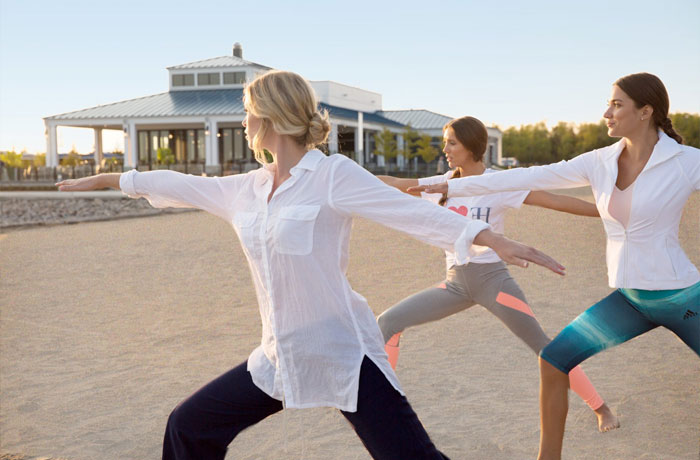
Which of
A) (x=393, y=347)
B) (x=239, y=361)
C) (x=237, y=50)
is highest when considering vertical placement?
(x=237, y=50)

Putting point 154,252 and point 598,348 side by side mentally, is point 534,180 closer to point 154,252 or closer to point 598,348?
point 598,348

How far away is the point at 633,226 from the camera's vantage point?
3199 mm

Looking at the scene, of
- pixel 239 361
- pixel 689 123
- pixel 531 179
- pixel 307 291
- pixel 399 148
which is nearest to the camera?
pixel 307 291

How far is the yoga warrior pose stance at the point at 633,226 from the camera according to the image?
3154 mm

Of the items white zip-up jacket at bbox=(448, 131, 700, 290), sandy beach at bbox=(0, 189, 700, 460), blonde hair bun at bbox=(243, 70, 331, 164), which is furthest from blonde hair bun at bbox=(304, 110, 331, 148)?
sandy beach at bbox=(0, 189, 700, 460)

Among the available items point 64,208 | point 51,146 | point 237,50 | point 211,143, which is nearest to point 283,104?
point 64,208

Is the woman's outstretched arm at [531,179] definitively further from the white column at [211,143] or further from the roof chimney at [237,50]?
the roof chimney at [237,50]

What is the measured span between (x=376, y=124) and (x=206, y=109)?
45.1 feet

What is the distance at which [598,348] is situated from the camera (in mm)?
3287

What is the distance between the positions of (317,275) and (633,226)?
5.06 ft

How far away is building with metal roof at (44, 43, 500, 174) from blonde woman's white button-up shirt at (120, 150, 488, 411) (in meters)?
36.2

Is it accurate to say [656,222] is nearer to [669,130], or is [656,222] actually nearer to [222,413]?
[669,130]

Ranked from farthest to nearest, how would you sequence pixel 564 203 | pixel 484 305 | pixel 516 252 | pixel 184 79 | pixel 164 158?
pixel 184 79 < pixel 164 158 < pixel 484 305 < pixel 564 203 < pixel 516 252

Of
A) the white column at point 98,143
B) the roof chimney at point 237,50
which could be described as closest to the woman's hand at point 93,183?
the white column at point 98,143
